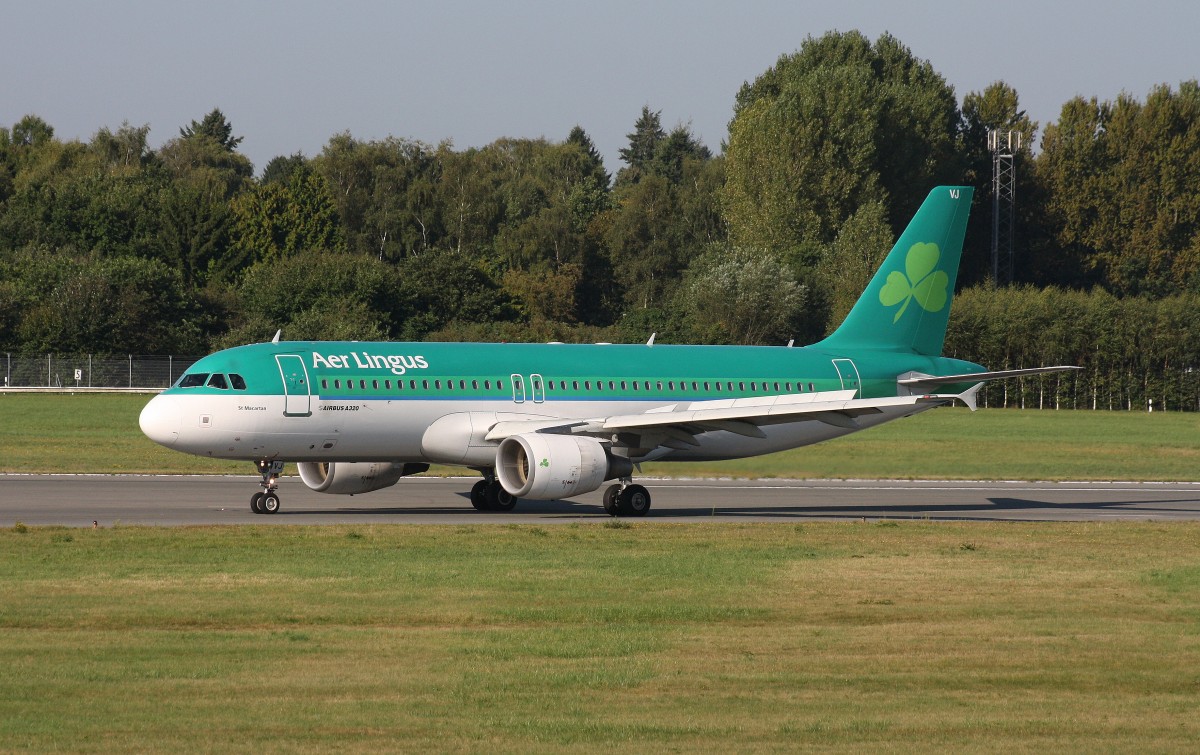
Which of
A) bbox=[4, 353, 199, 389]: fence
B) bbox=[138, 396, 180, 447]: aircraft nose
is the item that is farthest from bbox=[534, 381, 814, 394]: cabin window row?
bbox=[4, 353, 199, 389]: fence

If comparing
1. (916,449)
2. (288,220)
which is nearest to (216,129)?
(288,220)

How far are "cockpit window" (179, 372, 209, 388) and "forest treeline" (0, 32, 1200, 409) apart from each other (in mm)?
51964

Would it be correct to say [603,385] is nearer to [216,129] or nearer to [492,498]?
[492,498]

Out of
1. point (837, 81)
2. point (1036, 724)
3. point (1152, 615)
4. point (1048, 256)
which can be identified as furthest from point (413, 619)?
point (1048, 256)

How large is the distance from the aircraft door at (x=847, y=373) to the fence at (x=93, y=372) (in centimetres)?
5776

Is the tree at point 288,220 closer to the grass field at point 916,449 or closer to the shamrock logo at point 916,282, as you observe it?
the grass field at point 916,449

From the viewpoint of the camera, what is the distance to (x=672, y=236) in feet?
450

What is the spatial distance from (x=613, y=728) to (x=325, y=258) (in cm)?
9465

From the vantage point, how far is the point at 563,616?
744 inches

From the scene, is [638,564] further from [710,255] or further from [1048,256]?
[1048,256]

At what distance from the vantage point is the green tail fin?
40469 millimetres

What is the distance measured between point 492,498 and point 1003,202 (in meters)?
103

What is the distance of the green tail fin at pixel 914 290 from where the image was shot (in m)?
40.5

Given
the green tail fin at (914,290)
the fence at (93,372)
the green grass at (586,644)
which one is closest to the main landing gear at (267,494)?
the green grass at (586,644)
